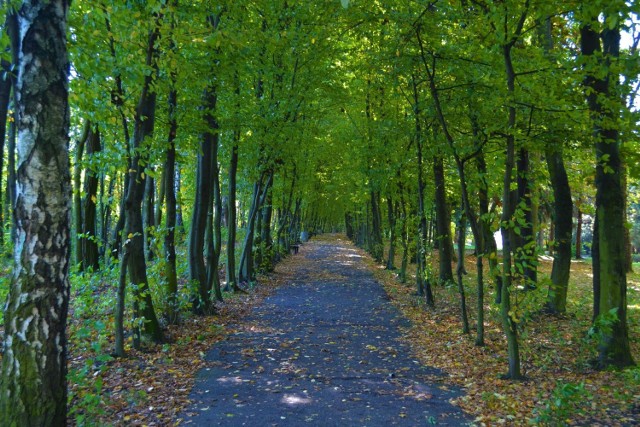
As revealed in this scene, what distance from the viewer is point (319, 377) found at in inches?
256

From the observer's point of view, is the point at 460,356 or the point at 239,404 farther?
the point at 460,356

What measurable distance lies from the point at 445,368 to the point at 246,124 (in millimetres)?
7903

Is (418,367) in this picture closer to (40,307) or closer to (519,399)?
(519,399)

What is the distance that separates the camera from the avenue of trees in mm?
3426

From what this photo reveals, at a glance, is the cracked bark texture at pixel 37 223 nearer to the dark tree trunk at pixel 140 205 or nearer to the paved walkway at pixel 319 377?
the paved walkway at pixel 319 377

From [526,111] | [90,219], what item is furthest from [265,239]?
[526,111]

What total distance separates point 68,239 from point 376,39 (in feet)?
25.0

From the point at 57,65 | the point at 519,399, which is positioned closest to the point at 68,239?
the point at 57,65

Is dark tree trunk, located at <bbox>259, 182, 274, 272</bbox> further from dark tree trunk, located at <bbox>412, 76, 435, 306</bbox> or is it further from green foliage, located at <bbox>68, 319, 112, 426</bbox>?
green foliage, located at <bbox>68, 319, 112, 426</bbox>

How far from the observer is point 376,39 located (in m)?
9.45

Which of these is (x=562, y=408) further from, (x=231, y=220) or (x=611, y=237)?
(x=231, y=220)

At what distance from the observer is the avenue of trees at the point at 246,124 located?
3.43m

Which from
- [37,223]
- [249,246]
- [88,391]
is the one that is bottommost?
[88,391]

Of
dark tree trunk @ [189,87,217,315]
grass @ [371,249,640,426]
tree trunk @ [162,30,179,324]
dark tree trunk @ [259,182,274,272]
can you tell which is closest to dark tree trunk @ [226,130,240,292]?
→ dark tree trunk @ [259,182,274,272]
